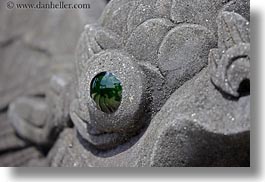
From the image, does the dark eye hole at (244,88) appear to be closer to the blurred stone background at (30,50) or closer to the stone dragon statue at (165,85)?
the stone dragon statue at (165,85)

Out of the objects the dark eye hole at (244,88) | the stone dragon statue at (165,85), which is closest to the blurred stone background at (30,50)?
the stone dragon statue at (165,85)

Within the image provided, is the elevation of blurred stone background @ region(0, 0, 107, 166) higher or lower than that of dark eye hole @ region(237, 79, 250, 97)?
lower

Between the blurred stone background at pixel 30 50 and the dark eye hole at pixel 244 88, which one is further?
the blurred stone background at pixel 30 50

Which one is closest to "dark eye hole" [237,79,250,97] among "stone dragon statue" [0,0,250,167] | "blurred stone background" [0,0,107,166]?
"stone dragon statue" [0,0,250,167]

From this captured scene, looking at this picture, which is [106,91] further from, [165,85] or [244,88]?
[244,88]

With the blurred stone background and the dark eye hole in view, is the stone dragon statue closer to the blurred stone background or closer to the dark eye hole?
the dark eye hole

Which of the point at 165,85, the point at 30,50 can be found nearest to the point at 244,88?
the point at 165,85

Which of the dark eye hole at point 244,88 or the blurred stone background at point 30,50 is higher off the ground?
the dark eye hole at point 244,88

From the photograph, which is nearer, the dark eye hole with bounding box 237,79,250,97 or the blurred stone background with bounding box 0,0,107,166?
the dark eye hole with bounding box 237,79,250,97
